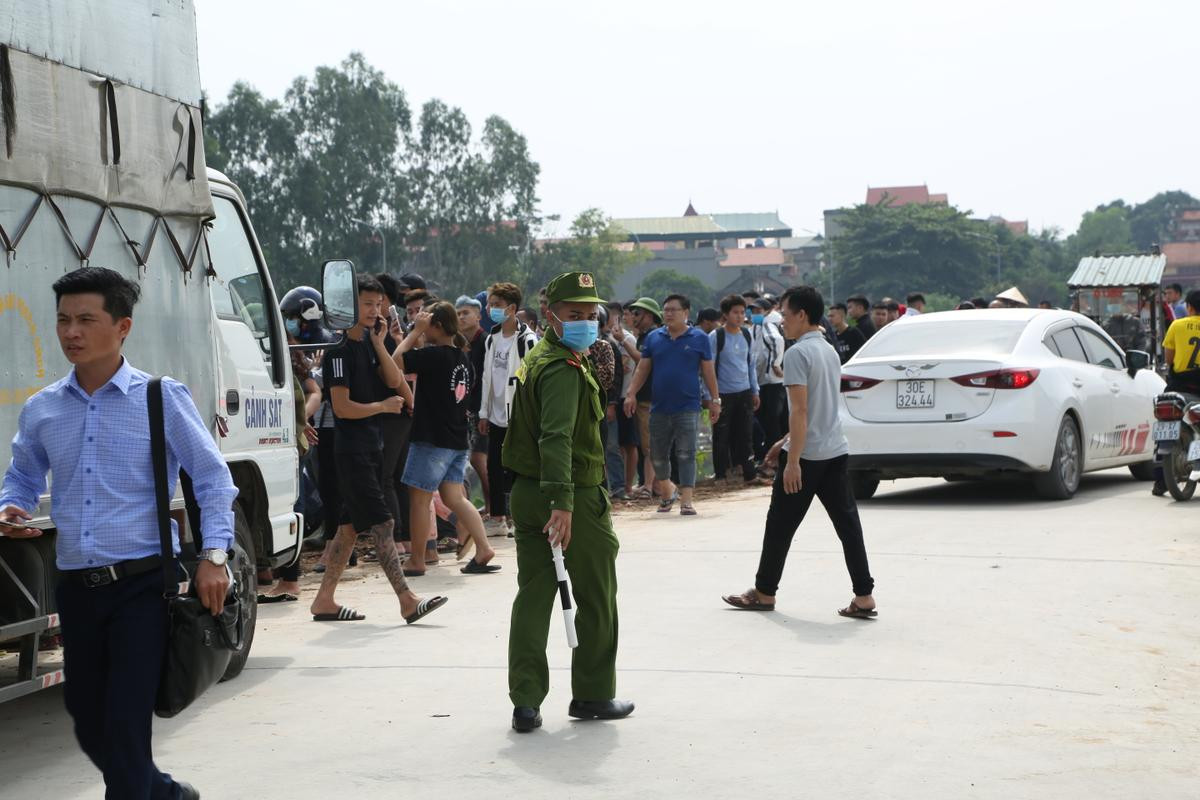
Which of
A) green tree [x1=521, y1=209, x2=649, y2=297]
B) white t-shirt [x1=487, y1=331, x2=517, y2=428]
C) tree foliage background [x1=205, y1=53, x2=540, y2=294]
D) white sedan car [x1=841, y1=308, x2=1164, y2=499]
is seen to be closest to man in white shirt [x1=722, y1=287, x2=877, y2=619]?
white t-shirt [x1=487, y1=331, x2=517, y2=428]

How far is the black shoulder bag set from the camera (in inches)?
171

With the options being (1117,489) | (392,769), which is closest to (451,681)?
(392,769)

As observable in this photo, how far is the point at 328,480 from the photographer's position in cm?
1000

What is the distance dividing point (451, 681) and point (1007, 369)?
23.8 ft

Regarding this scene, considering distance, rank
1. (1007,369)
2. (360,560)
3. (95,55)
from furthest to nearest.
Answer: (1007,369) → (360,560) → (95,55)

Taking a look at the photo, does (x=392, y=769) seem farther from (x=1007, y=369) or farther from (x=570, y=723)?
(x=1007, y=369)

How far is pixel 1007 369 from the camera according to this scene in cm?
1295

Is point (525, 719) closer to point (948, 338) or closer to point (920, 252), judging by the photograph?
point (948, 338)

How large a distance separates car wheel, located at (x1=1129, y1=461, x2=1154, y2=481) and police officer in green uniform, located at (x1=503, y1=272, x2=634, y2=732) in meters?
10.7

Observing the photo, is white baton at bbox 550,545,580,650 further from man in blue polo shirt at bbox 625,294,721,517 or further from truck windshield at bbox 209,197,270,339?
man in blue polo shirt at bbox 625,294,721,517

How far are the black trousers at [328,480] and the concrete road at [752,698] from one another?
46 centimetres

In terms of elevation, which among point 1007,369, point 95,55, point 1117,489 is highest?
point 95,55

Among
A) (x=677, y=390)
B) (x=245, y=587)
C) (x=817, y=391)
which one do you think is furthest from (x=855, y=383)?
(x=245, y=587)

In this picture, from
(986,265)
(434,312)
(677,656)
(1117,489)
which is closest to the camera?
(677,656)
